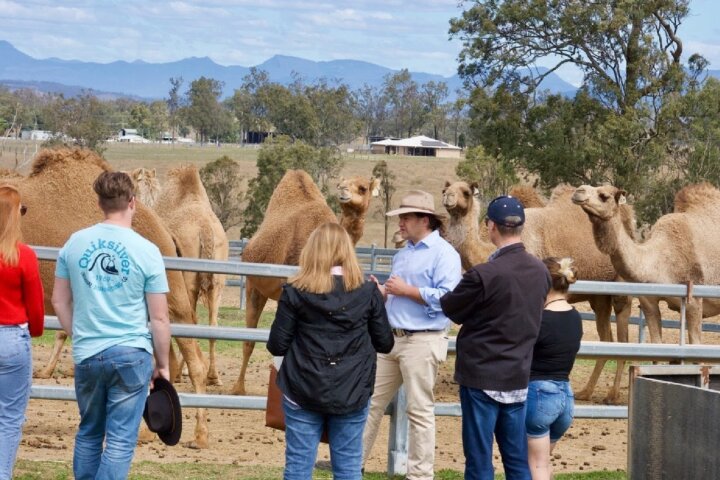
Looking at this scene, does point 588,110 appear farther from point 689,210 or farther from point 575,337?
point 575,337

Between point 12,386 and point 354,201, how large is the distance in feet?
18.3

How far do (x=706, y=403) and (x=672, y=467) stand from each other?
0.44 m

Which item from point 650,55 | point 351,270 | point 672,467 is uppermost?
point 650,55

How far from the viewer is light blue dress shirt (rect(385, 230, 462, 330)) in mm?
6949

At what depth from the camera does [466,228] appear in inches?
488

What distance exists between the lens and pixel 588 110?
35.6 meters

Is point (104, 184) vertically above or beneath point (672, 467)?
above

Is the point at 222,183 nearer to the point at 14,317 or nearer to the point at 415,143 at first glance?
the point at 14,317

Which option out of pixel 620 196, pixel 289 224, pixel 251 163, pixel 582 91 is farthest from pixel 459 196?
pixel 251 163

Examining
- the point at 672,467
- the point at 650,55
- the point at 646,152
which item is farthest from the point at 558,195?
the point at 650,55

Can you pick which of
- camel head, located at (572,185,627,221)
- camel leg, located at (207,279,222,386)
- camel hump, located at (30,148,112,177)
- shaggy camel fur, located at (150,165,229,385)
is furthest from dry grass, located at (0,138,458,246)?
camel hump, located at (30,148,112,177)

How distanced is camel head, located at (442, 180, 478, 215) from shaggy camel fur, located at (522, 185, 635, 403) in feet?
4.51

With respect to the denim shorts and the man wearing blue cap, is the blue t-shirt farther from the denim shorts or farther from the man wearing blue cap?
the denim shorts

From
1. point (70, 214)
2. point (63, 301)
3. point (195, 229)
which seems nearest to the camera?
point (63, 301)
